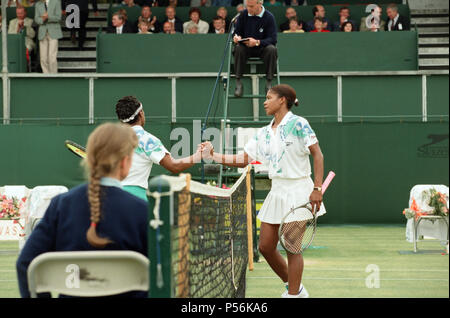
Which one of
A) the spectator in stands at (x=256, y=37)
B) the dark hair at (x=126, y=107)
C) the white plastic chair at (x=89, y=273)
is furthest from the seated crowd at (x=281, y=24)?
the white plastic chair at (x=89, y=273)

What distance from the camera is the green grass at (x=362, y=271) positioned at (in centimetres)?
784

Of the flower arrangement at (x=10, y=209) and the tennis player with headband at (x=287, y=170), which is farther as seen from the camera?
the flower arrangement at (x=10, y=209)

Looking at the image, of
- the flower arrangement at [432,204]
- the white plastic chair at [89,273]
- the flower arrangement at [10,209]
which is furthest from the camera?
the flower arrangement at [10,209]

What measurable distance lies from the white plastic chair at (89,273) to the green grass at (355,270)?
4459 mm

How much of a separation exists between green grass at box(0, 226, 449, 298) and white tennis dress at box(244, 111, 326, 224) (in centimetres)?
137

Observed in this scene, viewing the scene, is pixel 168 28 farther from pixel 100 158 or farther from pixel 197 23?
pixel 100 158

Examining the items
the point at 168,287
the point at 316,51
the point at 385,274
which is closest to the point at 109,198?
the point at 168,287

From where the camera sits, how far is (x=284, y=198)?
21.2 feet

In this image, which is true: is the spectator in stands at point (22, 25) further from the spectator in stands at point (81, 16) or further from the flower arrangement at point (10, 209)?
the flower arrangement at point (10, 209)

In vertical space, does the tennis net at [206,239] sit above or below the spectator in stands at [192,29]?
below

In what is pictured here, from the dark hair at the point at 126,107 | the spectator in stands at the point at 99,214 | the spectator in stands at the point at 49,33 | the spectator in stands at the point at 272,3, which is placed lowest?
the spectator in stands at the point at 99,214

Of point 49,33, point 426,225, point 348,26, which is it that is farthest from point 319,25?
point 426,225
